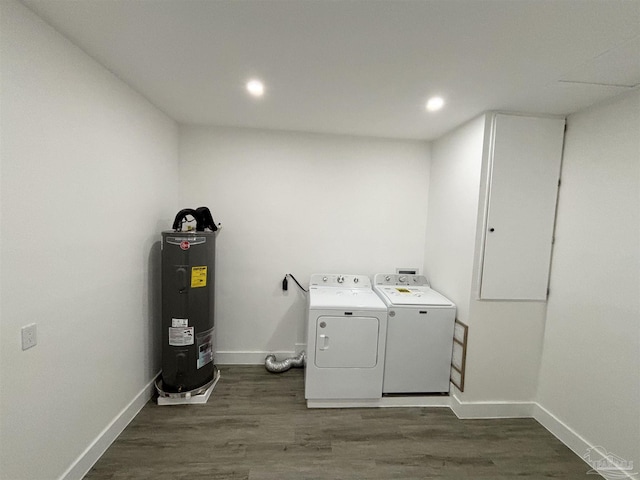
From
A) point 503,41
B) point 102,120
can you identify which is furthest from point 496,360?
point 102,120

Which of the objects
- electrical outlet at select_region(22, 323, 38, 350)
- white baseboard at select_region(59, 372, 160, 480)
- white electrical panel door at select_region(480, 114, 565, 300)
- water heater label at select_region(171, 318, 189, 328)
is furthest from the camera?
water heater label at select_region(171, 318, 189, 328)

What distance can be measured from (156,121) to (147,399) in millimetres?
2382

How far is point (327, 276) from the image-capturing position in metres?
2.92

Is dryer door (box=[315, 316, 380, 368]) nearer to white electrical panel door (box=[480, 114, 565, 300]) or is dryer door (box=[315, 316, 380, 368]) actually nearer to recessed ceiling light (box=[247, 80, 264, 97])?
white electrical panel door (box=[480, 114, 565, 300])

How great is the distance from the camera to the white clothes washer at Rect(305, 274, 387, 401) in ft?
7.56

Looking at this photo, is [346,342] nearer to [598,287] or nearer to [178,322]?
[178,322]

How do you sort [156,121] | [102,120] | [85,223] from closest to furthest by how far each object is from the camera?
[85,223], [102,120], [156,121]

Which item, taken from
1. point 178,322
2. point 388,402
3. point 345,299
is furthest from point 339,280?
point 178,322

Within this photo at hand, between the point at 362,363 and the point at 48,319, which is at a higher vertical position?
the point at 48,319

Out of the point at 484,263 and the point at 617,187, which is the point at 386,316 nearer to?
the point at 484,263

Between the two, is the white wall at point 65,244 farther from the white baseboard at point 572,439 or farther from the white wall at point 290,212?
the white baseboard at point 572,439

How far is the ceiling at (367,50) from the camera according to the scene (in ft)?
3.78

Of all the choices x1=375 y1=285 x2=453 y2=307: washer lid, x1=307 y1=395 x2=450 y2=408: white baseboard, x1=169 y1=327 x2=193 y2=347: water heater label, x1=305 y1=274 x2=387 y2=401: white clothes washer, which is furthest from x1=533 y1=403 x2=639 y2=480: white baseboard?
x1=169 y1=327 x2=193 y2=347: water heater label

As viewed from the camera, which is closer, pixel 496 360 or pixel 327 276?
pixel 496 360
